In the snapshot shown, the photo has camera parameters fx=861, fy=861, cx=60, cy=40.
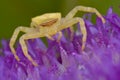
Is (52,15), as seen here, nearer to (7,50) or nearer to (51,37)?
(51,37)

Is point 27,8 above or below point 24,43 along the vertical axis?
above

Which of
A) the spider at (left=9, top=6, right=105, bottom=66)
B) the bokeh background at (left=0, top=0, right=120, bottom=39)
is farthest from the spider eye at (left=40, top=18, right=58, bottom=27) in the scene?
the bokeh background at (left=0, top=0, right=120, bottom=39)

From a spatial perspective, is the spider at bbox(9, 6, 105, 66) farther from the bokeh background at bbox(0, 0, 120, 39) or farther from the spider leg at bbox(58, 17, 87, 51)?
the bokeh background at bbox(0, 0, 120, 39)

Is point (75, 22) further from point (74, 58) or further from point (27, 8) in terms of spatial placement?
point (27, 8)

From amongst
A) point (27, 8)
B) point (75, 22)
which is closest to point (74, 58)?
point (75, 22)

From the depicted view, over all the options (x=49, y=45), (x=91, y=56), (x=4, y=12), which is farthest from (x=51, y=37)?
(x=4, y=12)

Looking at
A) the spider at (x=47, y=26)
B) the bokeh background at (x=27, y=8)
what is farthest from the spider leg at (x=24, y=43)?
the bokeh background at (x=27, y=8)
